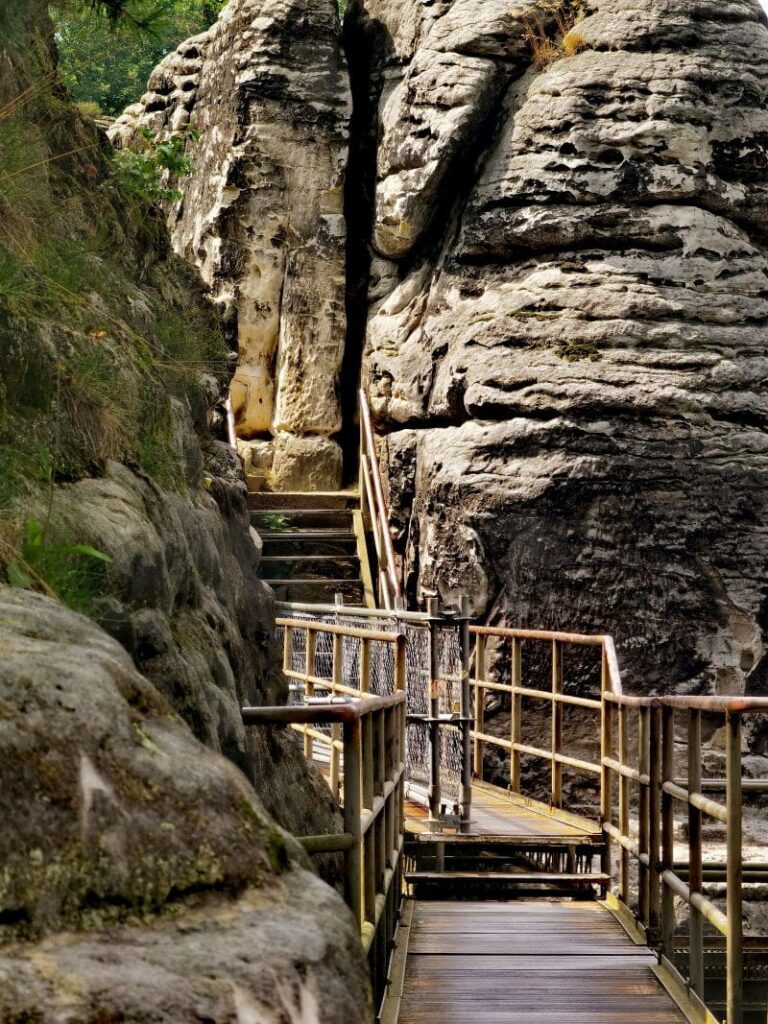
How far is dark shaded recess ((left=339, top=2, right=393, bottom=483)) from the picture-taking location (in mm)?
17750

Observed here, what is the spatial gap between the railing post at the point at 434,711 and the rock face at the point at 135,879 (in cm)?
712

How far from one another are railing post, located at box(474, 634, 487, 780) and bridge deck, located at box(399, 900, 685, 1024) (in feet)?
15.4

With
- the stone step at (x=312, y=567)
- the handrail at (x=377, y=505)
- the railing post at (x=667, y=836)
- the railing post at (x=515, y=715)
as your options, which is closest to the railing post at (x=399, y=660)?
the railing post at (x=515, y=715)

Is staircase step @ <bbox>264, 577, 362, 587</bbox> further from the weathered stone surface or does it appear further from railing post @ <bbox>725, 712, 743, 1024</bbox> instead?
railing post @ <bbox>725, 712, 743, 1024</bbox>

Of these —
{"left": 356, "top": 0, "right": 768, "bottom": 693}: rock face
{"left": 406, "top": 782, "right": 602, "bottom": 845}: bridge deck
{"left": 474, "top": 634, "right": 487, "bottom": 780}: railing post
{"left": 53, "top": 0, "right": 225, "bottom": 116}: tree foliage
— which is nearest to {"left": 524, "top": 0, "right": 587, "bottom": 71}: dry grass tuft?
{"left": 356, "top": 0, "right": 768, "bottom": 693}: rock face

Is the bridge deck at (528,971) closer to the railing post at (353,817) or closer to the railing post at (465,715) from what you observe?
the railing post at (353,817)

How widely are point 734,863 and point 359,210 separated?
1442cm

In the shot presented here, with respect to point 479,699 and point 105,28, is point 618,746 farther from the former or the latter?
point 105,28

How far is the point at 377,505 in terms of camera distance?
1560cm

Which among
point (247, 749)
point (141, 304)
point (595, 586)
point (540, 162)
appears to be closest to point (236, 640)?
point (247, 749)

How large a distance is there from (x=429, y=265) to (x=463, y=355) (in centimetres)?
216

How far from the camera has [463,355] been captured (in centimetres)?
1452

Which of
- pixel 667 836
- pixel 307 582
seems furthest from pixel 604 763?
pixel 307 582

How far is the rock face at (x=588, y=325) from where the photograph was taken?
531 inches
